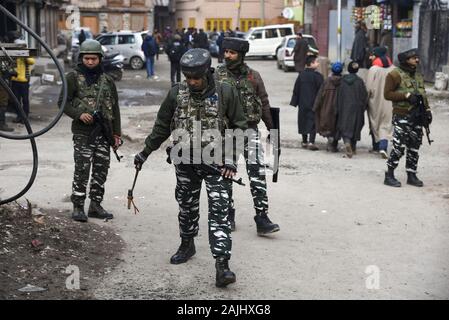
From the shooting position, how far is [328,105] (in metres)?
11.1

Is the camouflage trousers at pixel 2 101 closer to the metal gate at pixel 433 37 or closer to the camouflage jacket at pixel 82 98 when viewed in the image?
the camouflage jacket at pixel 82 98

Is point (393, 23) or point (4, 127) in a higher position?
point (393, 23)

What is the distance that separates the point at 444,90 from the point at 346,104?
931 centimetres

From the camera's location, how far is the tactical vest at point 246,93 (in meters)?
6.64

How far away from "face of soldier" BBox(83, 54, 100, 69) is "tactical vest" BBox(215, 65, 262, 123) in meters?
1.16

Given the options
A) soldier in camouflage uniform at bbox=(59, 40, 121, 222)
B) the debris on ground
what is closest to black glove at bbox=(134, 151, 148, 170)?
the debris on ground

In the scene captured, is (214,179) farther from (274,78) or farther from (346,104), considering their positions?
(274,78)

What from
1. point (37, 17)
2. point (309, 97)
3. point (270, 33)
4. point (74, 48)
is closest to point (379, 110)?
point (309, 97)

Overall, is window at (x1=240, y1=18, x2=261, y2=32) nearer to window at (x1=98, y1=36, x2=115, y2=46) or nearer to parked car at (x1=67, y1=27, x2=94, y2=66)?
parked car at (x1=67, y1=27, x2=94, y2=66)

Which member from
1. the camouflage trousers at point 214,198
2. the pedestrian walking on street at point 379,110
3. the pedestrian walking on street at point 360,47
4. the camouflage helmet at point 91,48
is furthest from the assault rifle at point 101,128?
the pedestrian walking on street at point 360,47

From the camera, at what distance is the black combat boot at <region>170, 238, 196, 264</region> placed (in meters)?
5.91

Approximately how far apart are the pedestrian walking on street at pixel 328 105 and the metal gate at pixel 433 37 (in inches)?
409

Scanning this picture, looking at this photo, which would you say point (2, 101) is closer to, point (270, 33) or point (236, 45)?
point (236, 45)

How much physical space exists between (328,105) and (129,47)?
19.9m
